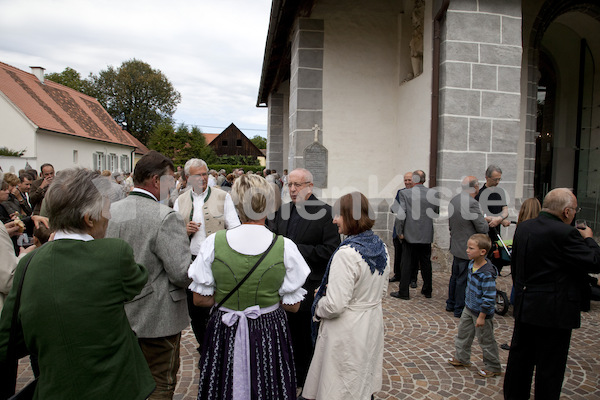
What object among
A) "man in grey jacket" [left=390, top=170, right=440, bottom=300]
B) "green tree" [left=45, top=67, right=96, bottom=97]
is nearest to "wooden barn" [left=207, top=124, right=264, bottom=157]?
"green tree" [left=45, top=67, right=96, bottom=97]

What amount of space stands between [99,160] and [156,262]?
30.9m

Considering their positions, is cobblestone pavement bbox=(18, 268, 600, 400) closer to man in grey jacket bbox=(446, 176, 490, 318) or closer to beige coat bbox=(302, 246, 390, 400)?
man in grey jacket bbox=(446, 176, 490, 318)

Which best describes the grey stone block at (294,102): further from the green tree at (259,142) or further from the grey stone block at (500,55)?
the green tree at (259,142)

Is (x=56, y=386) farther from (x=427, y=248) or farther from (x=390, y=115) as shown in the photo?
(x=390, y=115)

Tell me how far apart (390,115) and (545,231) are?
6585mm

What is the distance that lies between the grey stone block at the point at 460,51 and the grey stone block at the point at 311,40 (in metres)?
2.76

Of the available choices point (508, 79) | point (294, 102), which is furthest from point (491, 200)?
point (294, 102)

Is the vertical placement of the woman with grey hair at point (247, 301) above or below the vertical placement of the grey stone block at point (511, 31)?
Answer: below

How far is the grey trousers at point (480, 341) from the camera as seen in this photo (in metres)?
3.57

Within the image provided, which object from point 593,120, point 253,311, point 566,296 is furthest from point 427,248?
point 593,120

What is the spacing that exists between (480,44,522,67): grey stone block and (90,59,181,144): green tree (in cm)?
4053

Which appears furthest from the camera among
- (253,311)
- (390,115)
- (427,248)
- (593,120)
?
(593,120)

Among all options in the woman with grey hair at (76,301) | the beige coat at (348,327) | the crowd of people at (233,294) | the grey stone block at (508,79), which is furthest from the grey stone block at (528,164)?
the woman with grey hair at (76,301)

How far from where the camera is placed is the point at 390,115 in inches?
357
